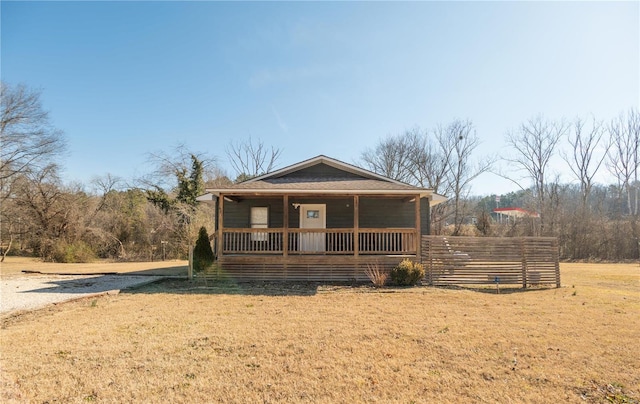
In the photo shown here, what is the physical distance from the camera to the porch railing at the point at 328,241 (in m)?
11.8

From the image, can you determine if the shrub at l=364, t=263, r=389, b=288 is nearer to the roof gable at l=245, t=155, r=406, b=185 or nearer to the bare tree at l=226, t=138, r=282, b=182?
the roof gable at l=245, t=155, r=406, b=185

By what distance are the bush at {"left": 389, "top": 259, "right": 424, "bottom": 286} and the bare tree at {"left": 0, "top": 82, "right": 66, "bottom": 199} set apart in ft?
85.8

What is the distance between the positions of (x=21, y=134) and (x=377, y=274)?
26677mm

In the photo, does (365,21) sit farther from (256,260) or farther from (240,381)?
(240,381)

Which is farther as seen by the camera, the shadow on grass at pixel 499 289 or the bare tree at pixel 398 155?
the bare tree at pixel 398 155

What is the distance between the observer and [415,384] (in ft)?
11.9

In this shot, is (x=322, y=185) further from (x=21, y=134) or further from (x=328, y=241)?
(x=21, y=134)

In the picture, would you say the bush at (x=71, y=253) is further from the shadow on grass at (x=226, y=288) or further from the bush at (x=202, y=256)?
the bush at (x=202, y=256)

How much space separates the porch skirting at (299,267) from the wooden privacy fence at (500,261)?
137 centimetres

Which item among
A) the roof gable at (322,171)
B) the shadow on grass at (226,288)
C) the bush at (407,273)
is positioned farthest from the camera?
the roof gable at (322,171)

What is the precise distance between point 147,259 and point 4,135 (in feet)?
41.0

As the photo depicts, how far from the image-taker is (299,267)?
39.5ft

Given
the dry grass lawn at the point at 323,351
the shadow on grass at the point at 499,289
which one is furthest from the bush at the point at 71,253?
the shadow on grass at the point at 499,289

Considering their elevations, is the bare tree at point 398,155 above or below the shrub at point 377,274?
above
